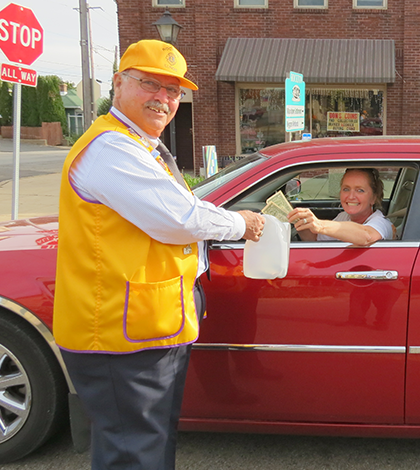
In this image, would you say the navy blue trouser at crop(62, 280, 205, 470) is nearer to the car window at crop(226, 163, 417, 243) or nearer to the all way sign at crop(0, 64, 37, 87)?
the car window at crop(226, 163, 417, 243)

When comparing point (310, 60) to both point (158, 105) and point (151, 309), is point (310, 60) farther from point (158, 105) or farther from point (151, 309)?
point (151, 309)

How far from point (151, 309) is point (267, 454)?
60.3 inches

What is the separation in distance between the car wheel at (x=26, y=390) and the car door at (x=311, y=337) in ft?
2.29

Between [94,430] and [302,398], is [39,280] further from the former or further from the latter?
[302,398]

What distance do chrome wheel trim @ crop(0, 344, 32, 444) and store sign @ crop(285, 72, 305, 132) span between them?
243 inches

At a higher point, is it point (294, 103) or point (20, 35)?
point (20, 35)

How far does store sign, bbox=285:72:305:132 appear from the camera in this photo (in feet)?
27.1

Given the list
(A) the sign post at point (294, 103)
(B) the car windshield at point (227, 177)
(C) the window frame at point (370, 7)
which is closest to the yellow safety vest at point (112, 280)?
(B) the car windshield at point (227, 177)

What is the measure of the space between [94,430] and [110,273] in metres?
0.61

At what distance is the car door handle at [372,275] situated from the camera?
2.58 metres

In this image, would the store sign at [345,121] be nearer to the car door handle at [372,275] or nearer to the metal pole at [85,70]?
the metal pole at [85,70]

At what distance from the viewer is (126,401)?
6.46 ft

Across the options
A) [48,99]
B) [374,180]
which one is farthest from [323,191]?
[48,99]

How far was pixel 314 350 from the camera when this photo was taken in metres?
2.62
